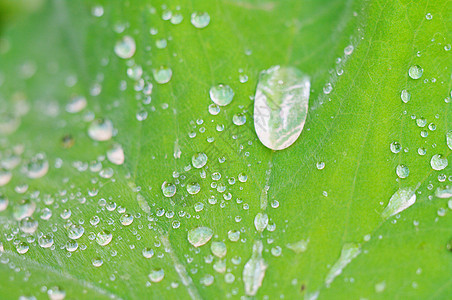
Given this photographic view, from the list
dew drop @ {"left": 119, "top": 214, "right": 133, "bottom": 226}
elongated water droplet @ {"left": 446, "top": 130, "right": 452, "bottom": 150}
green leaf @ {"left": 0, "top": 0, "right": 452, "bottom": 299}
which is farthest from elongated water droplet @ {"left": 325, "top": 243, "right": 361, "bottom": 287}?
dew drop @ {"left": 119, "top": 214, "right": 133, "bottom": 226}

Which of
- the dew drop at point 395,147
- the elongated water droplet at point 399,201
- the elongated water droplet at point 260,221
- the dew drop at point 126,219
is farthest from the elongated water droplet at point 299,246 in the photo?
the dew drop at point 126,219

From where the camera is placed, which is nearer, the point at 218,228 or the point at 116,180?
the point at 116,180

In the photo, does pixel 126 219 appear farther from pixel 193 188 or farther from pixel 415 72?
pixel 415 72

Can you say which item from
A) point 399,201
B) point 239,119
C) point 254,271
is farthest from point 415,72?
point 254,271

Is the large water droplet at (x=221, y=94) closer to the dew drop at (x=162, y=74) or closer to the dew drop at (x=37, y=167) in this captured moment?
the dew drop at (x=162, y=74)

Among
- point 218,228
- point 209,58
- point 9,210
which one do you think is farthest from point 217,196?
point 9,210

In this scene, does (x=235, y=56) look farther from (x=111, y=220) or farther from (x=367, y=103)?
(x=111, y=220)
